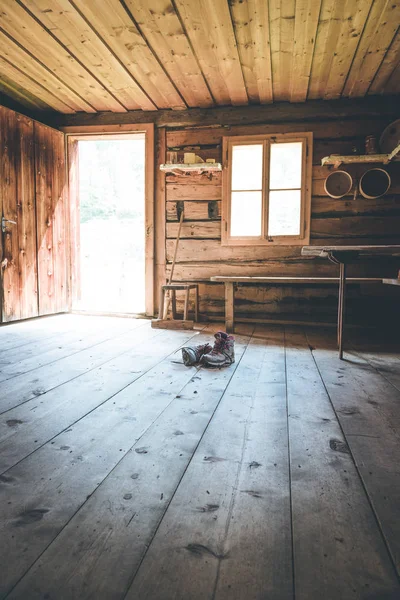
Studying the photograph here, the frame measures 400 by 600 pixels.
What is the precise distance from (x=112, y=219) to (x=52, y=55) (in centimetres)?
773

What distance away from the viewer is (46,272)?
17.3ft

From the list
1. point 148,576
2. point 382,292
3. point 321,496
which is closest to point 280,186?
point 382,292

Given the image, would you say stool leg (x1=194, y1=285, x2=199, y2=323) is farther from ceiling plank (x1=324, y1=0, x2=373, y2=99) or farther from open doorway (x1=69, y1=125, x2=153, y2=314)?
open doorway (x1=69, y1=125, x2=153, y2=314)

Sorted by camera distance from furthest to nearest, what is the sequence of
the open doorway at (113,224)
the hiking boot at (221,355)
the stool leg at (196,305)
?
1. the open doorway at (113,224)
2. the stool leg at (196,305)
3. the hiking boot at (221,355)

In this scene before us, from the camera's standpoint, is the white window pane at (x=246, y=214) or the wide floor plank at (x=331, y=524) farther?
the white window pane at (x=246, y=214)

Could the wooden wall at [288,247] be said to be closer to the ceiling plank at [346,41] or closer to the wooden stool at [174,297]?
the wooden stool at [174,297]

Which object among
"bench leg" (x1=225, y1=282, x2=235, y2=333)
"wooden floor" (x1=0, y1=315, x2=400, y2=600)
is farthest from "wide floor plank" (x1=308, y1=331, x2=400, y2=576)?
"bench leg" (x1=225, y1=282, x2=235, y2=333)

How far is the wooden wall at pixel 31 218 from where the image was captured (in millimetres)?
4605

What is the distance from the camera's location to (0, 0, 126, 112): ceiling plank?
3338mm

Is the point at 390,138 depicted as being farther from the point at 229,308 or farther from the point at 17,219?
the point at 17,219

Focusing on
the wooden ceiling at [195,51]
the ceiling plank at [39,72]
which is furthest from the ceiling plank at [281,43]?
the ceiling plank at [39,72]

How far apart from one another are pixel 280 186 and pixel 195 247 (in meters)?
1.41

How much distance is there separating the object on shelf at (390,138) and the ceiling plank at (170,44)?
223 centimetres

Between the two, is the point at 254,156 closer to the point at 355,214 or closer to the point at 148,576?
the point at 355,214
